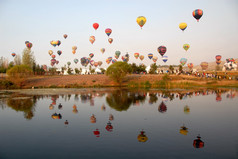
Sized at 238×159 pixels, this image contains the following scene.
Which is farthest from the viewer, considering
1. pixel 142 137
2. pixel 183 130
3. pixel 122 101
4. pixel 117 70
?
pixel 117 70

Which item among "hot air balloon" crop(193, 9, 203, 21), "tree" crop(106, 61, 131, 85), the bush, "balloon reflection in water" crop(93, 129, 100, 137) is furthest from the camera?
"tree" crop(106, 61, 131, 85)

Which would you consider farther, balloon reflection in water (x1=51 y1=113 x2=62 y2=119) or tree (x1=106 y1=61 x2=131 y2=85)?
tree (x1=106 y1=61 x2=131 y2=85)

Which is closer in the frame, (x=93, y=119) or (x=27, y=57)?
(x=93, y=119)

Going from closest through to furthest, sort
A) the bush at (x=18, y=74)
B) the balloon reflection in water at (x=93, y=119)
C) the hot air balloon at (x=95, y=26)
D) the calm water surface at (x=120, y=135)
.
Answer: the calm water surface at (x=120, y=135) < the balloon reflection in water at (x=93, y=119) < the bush at (x=18, y=74) < the hot air balloon at (x=95, y=26)

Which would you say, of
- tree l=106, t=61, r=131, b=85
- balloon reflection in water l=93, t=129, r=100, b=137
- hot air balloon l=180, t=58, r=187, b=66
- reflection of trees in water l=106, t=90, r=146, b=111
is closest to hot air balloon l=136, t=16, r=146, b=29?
tree l=106, t=61, r=131, b=85

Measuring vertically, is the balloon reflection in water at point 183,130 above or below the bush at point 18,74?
below

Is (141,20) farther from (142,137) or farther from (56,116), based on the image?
(142,137)

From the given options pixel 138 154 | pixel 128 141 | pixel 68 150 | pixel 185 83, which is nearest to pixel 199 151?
pixel 138 154

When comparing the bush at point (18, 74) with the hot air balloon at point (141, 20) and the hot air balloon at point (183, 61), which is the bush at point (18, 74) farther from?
the hot air balloon at point (183, 61)

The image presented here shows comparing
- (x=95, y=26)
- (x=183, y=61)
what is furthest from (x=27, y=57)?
(x=183, y=61)

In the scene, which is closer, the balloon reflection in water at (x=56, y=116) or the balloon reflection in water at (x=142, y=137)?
the balloon reflection in water at (x=142, y=137)

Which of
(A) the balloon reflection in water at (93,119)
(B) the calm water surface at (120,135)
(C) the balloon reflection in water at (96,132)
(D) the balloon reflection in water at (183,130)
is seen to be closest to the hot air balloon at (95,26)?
(B) the calm water surface at (120,135)

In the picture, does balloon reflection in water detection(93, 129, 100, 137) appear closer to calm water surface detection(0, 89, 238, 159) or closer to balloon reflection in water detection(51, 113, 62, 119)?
calm water surface detection(0, 89, 238, 159)

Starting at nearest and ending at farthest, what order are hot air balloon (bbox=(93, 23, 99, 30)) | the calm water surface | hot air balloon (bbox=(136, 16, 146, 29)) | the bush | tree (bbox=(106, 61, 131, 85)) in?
the calm water surface < the bush < tree (bbox=(106, 61, 131, 85)) < hot air balloon (bbox=(136, 16, 146, 29)) < hot air balloon (bbox=(93, 23, 99, 30))
